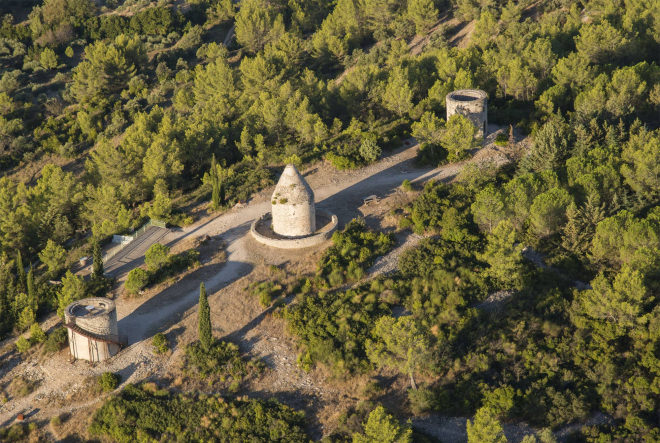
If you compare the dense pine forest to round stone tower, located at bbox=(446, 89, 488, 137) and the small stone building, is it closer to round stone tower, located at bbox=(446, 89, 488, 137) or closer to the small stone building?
round stone tower, located at bbox=(446, 89, 488, 137)

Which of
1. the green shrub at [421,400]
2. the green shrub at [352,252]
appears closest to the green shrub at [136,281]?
the green shrub at [352,252]

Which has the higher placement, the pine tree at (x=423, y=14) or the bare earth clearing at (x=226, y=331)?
the pine tree at (x=423, y=14)

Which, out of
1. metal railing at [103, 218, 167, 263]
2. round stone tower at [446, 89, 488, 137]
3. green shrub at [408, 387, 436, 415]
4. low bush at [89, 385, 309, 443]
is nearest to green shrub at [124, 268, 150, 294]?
metal railing at [103, 218, 167, 263]

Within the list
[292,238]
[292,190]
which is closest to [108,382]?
[292,238]

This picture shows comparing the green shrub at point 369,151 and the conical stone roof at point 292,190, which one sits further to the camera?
the green shrub at point 369,151

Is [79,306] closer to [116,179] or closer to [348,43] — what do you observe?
[116,179]

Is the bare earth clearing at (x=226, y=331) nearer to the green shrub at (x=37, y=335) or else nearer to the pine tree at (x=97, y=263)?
the green shrub at (x=37, y=335)

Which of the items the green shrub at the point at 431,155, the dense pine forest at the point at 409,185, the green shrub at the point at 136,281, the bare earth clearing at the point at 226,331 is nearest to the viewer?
the dense pine forest at the point at 409,185

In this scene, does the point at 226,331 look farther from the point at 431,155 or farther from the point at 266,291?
the point at 431,155
